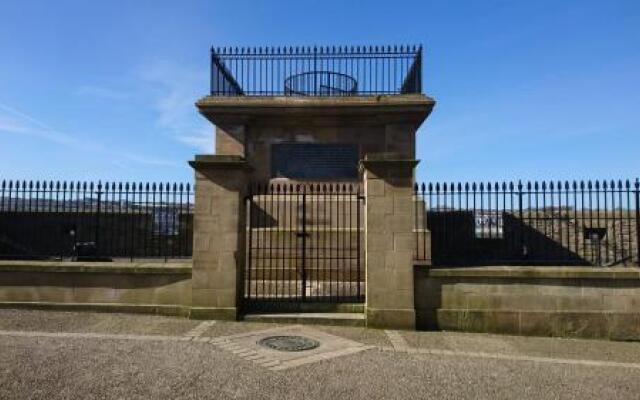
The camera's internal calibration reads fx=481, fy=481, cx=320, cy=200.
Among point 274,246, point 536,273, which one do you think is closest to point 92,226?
point 274,246

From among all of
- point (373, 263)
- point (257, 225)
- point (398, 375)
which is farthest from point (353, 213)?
point (398, 375)

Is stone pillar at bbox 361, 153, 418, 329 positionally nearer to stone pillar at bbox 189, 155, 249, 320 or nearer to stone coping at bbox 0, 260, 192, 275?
stone pillar at bbox 189, 155, 249, 320

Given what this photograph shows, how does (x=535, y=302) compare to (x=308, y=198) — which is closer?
(x=535, y=302)

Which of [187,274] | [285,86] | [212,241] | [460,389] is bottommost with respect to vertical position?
[460,389]

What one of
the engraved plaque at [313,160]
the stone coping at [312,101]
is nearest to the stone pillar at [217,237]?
the engraved plaque at [313,160]

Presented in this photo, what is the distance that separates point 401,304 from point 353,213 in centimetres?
444

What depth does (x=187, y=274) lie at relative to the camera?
8.66 m

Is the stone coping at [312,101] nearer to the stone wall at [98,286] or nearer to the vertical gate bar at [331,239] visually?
the vertical gate bar at [331,239]

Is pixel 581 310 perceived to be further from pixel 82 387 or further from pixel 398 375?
pixel 82 387

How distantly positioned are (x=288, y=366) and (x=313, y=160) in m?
7.89

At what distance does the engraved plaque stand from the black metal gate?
74 centimetres

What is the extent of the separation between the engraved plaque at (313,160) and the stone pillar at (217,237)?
14.7 feet

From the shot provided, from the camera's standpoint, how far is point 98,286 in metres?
8.87

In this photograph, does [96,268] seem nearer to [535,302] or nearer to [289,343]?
[289,343]
